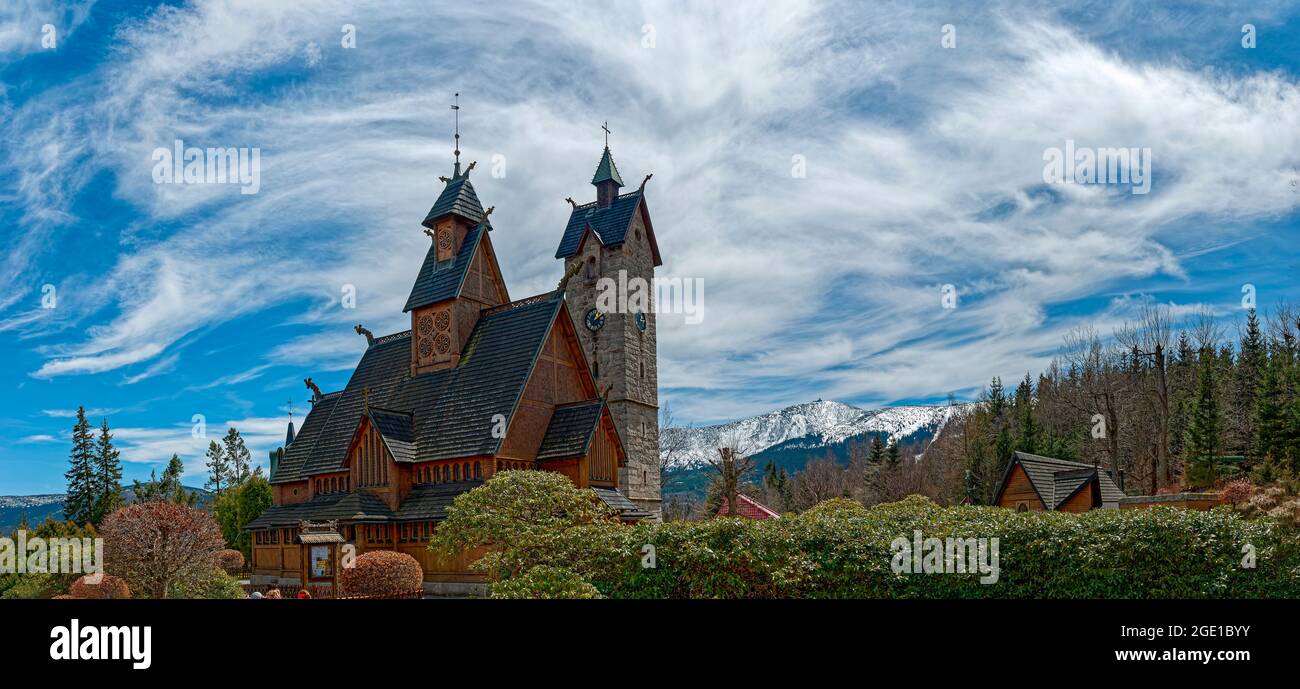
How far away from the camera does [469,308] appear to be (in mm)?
34031

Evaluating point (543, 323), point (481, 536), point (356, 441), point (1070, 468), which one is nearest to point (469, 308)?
point (543, 323)

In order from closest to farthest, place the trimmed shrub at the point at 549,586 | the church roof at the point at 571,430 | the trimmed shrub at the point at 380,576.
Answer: the trimmed shrub at the point at 549,586 → the trimmed shrub at the point at 380,576 → the church roof at the point at 571,430

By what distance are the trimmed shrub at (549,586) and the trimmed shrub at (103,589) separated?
10.1 metres

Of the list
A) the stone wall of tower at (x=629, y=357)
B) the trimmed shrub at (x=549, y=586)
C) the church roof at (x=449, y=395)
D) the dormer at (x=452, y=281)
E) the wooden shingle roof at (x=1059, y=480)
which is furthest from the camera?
the stone wall of tower at (x=629, y=357)

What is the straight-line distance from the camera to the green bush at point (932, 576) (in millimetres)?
13891

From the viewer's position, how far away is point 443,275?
34406mm

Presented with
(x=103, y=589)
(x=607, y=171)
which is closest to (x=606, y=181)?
(x=607, y=171)

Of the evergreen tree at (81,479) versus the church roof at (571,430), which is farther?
the evergreen tree at (81,479)

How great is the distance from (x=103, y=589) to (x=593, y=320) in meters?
31.1

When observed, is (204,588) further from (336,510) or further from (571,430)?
A: (571,430)

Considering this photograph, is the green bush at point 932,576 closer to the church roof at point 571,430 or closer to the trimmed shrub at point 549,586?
the trimmed shrub at point 549,586

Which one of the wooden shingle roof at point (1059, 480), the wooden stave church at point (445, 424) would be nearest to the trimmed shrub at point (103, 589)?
the wooden stave church at point (445, 424)

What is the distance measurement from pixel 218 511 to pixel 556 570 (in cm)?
3757
